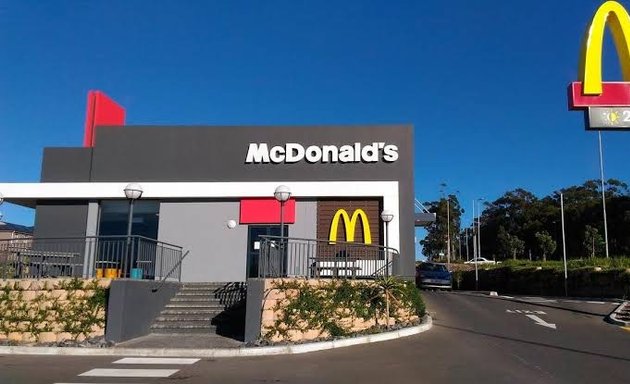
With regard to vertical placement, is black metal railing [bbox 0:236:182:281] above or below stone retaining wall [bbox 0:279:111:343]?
above

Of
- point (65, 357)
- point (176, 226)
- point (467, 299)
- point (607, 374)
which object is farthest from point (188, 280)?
point (607, 374)

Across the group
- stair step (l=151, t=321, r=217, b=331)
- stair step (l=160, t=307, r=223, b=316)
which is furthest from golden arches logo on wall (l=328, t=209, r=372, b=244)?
stair step (l=151, t=321, r=217, b=331)

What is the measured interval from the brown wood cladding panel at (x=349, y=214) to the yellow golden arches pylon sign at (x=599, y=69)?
7666 millimetres

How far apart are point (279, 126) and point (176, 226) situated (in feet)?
17.7

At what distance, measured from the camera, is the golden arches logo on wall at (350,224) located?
20766mm

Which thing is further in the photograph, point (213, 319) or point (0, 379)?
point (213, 319)

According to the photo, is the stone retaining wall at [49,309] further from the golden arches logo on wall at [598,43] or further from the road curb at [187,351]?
the golden arches logo on wall at [598,43]

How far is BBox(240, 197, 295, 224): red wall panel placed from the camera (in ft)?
68.3

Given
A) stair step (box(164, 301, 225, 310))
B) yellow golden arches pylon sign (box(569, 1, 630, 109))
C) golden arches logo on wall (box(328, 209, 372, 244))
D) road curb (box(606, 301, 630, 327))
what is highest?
yellow golden arches pylon sign (box(569, 1, 630, 109))

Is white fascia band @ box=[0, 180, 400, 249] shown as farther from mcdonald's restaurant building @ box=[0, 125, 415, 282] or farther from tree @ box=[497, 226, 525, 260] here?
tree @ box=[497, 226, 525, 260]

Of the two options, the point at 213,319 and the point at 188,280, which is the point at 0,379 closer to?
the point at 213,319

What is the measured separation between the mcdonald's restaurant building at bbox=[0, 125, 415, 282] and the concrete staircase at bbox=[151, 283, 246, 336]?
403 cm

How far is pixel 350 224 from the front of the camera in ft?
68.5

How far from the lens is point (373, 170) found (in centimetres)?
2170
